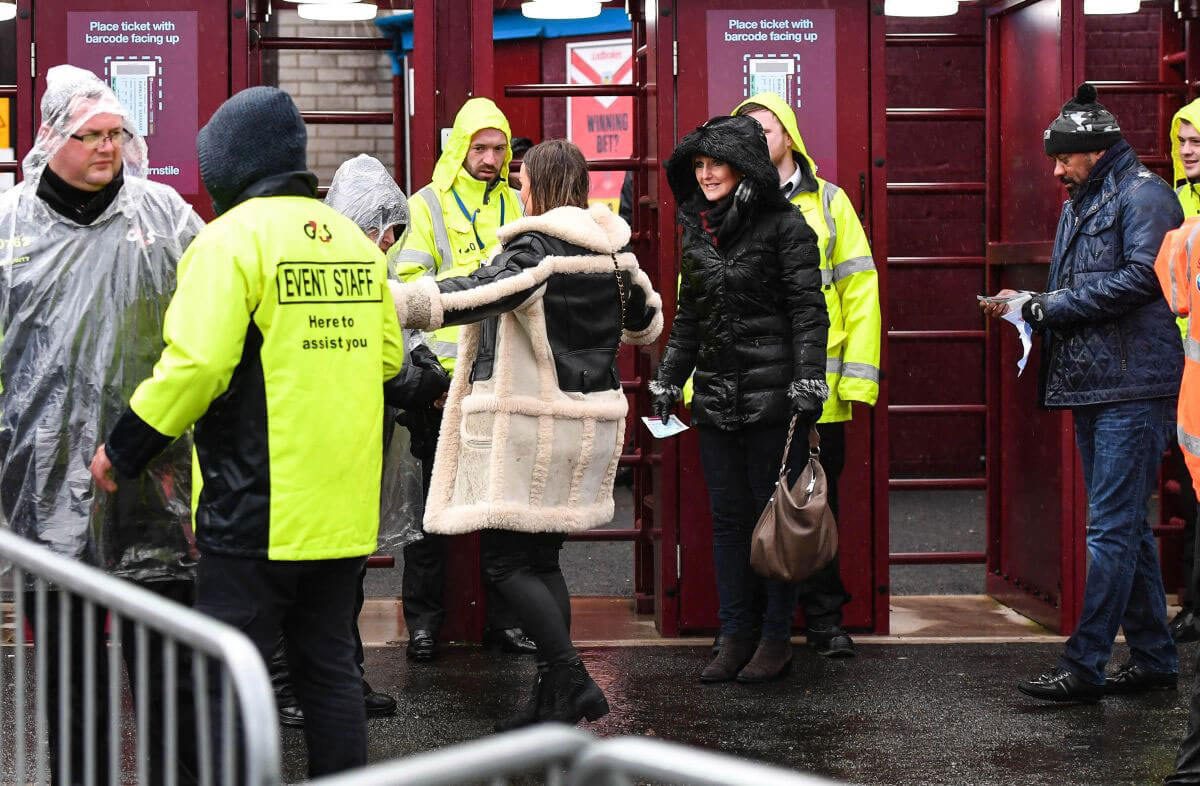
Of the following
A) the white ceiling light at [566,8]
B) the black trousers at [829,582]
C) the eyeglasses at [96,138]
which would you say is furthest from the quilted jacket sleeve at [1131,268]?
the white ceiling light at [566,8]

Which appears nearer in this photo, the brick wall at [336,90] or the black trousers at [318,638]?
the black trousers at [318,638]

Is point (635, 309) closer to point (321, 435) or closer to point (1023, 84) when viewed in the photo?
point (321, 435)

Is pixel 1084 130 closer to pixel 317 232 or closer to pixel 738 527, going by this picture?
pixel 738 527

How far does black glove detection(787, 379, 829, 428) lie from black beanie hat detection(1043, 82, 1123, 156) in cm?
114

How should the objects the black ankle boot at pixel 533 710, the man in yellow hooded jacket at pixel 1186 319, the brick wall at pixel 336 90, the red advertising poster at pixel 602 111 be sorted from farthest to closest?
1. the brick wall at pixel 336 90
2. the red advertising poster at pixel 602 111
3. the man in yellow hooded jacket at pixel 1186 319
4. the black ankle boot at pixel 533 710

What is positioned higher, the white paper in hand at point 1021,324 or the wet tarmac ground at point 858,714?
the white paper in hand at point 1021,324

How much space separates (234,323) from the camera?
3.81m

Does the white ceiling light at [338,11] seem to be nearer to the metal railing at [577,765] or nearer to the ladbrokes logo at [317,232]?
the ladbrokes logo at [317,232]

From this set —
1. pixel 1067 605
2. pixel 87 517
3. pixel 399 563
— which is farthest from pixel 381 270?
pixel 399 563

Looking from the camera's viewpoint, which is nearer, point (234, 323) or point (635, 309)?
point (234, 323)

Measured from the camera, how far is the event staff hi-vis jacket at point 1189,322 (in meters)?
4.66

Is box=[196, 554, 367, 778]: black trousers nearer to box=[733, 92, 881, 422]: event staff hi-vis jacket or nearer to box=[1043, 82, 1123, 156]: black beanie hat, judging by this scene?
box=[733, 92, 881, 422]: event staff hi-vis jacket

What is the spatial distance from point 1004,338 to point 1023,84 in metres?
1.09

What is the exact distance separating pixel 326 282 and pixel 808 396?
2423mm
